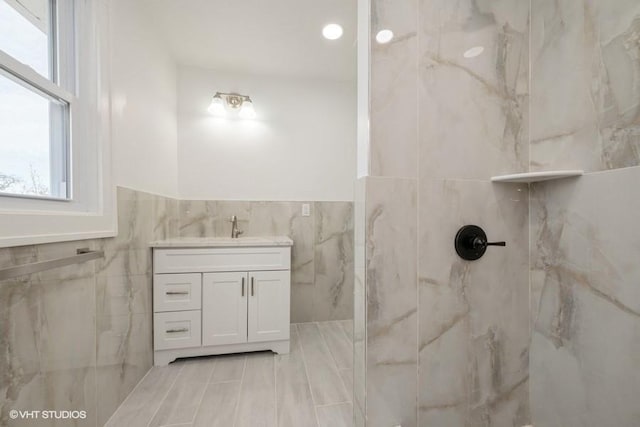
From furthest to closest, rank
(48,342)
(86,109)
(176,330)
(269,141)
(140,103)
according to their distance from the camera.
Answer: (269,141) < (176,330) < (140,103) < (86,109) < (48,342)

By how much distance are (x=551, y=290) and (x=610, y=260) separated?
0.84 ft

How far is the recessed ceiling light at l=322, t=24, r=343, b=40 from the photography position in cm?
192

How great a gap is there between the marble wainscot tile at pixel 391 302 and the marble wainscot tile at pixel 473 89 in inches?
8.0

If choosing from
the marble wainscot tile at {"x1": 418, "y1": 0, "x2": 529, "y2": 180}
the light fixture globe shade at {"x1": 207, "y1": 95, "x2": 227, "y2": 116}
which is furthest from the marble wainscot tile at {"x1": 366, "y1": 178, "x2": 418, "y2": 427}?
the light fixture globe shade at {"x1": 207, "y1": 95, "x2": 227, "y2": 116}

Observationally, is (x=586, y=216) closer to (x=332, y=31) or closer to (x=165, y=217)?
(x=332, y=31)

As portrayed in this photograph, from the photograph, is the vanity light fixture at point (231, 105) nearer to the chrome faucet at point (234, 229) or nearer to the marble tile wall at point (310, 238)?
the marble tile wall at point (310, 238)

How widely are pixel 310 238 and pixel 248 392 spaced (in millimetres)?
1406

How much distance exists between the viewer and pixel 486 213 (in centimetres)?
114

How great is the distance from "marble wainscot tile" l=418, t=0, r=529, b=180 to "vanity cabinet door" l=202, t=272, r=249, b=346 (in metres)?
1.55

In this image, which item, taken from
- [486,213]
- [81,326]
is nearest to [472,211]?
[486,213]

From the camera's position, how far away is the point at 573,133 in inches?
39.7

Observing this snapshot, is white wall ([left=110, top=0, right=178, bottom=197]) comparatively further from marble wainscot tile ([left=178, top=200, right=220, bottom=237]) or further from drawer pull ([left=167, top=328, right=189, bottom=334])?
drawer pull ([left=167, top=328, right=189, bottom=334])

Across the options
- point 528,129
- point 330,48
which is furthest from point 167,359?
point 330,48

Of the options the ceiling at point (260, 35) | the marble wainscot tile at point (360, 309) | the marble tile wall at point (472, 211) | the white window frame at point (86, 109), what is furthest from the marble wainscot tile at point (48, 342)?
the ceiling at point (260, 35)
